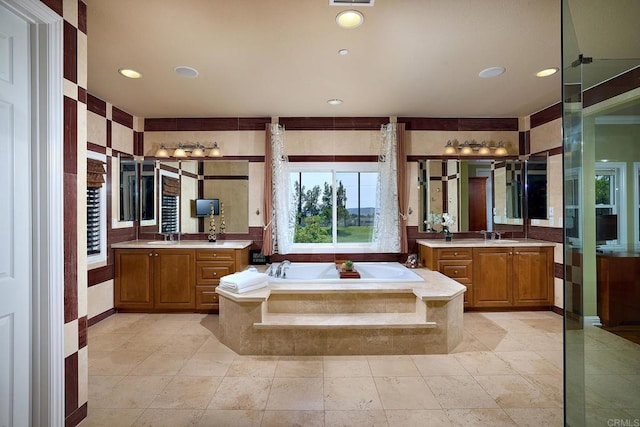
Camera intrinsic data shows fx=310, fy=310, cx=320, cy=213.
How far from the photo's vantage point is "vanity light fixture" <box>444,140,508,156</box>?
4.42 metres

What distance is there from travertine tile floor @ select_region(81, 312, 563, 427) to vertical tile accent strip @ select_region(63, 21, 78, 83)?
6.91 ft

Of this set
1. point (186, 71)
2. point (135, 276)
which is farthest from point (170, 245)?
point (186, 71)

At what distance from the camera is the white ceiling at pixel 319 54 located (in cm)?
205

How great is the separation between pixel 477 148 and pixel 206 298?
4.22 meters

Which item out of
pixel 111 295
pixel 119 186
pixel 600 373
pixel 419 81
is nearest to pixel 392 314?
pixel 600 373

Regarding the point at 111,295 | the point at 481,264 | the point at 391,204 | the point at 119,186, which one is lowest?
the point at 111,295

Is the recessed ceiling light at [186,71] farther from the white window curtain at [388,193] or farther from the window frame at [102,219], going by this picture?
the white window curtain at [388,193]

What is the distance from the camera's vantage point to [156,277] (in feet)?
12.7

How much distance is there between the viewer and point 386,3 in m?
1.96

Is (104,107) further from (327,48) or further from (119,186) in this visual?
(327,48)

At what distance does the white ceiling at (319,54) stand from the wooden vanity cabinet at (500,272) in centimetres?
187

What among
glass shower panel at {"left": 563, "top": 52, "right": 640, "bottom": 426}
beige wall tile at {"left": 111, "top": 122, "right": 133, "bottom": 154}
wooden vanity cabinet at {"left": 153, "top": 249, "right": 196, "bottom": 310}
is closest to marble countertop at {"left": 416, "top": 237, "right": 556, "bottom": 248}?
glass shower panel at {"left": 563, "top": 52, "right": 640, "bottom": 426}

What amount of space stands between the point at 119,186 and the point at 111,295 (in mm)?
1397

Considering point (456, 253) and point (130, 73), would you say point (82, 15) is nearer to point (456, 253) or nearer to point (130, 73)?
point (130, 73)
